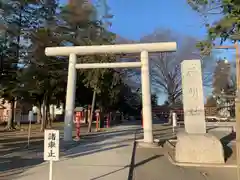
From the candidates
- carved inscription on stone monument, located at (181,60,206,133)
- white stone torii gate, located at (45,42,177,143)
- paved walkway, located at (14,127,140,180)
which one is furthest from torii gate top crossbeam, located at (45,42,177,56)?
paved walkway, located at (14,127,140,180)

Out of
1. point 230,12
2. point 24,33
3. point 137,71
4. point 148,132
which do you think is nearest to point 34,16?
point 24,33

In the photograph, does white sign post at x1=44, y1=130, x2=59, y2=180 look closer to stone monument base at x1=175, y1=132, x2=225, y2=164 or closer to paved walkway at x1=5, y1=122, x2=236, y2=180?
paved walkway at x1=5, y1=122, x2=236, y2=180

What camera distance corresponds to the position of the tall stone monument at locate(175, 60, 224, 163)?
12.7 metres

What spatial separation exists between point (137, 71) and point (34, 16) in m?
16.3

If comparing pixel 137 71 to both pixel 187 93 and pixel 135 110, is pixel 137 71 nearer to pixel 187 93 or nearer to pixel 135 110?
pixel 187 93

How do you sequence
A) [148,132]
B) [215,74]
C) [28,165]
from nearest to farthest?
1. [28,165]
2. [148,132]
3. [215,74]

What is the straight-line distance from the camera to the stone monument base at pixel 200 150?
1263 cm

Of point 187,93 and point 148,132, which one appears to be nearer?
point 187,93

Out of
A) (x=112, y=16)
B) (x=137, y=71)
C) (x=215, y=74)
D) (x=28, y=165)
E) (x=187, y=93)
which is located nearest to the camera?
(x=28, y=165)

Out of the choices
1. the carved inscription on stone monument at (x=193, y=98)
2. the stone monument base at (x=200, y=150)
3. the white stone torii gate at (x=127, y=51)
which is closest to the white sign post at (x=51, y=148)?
the stone monument base at (x=200, y=150)

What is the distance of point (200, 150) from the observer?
41.7 ft

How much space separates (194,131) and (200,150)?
1901 millimetres

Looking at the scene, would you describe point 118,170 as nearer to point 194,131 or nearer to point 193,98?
point 194,131

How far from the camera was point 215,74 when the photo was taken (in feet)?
162
